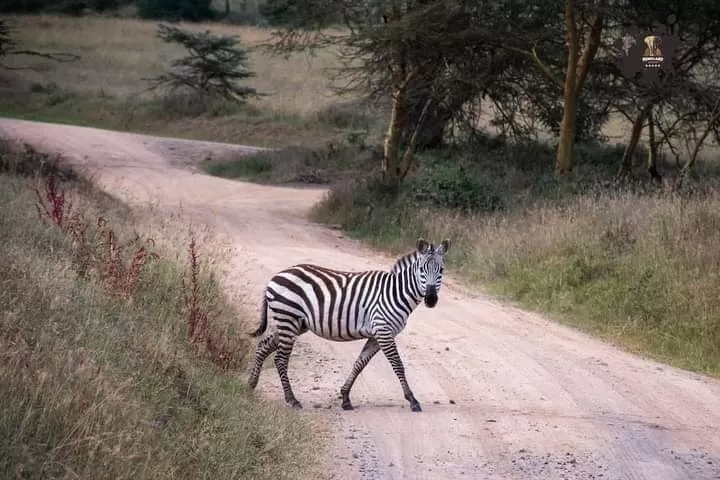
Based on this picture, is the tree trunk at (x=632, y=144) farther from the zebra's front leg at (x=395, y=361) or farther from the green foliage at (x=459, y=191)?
the zebra's front leg at (x=395, y=361)

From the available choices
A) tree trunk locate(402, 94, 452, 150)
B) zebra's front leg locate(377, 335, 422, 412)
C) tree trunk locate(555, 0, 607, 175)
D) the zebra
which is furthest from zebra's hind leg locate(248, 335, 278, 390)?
tree trunk locate(402, 94, 452, 150)

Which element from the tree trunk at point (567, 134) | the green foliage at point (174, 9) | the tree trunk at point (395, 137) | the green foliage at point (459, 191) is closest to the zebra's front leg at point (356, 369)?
the green foliage at point (459, 191)

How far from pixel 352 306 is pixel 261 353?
871mm

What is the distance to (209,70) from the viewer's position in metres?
45.0

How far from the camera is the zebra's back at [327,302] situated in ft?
30.5

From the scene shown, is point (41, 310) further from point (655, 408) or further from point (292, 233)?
point (292, 233)

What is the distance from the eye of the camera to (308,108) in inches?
1651

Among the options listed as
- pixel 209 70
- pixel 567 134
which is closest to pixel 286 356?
pixel 567 134

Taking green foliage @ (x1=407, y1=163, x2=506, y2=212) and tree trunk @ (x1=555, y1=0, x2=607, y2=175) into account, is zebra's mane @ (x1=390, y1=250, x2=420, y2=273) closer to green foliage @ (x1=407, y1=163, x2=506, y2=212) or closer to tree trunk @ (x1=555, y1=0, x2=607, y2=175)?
green foliage @ (x1=407, y1=163, x2=506, y2=212)

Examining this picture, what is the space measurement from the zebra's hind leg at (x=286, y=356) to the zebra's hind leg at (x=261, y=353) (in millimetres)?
106

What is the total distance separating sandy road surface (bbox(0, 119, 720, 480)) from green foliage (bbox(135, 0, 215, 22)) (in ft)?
177

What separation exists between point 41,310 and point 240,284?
6928mm

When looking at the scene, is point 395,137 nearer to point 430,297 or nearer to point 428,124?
point 428,124

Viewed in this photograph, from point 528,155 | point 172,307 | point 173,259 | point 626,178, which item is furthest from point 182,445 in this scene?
point 528,155
